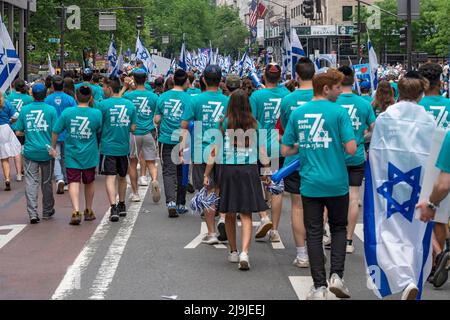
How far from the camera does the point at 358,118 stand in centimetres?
972

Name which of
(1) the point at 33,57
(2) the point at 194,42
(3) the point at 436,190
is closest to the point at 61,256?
(3) the point at 436,190

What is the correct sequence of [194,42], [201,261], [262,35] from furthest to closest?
1. [194,42]
2. [262,35]
3. [201,261]

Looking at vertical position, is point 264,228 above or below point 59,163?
below

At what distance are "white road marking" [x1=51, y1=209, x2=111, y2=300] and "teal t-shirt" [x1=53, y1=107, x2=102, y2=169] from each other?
868 millimetres

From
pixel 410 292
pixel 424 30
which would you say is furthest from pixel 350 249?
pixel 424 30

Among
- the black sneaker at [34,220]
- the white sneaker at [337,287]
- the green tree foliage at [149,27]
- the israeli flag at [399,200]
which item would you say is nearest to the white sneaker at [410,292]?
the israeli flag at [399,200]

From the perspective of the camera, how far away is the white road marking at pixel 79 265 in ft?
26.9

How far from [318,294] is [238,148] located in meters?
2.10

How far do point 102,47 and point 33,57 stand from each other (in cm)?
786

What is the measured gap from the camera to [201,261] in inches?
382

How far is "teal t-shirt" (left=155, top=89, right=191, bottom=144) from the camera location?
1295cm

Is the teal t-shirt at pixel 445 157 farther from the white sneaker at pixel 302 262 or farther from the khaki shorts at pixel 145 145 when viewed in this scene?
the khaki shorts at pixel 145 145

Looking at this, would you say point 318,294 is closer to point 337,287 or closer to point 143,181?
point 337,287
